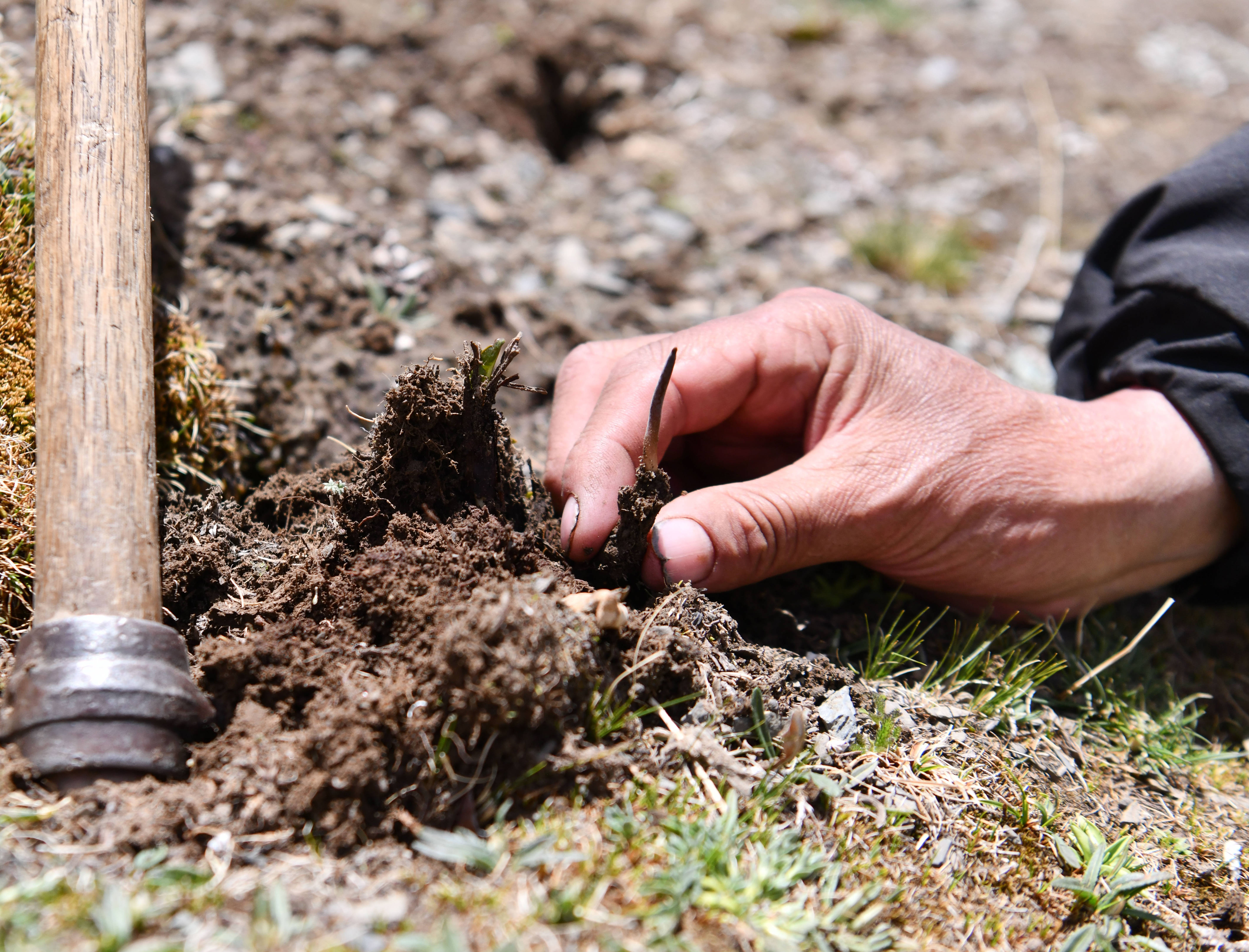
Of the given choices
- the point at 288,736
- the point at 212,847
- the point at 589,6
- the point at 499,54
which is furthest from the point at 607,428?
the point at 589,6

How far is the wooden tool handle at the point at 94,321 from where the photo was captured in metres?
1.62

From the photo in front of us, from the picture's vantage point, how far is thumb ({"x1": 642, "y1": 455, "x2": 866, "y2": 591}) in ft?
6.42

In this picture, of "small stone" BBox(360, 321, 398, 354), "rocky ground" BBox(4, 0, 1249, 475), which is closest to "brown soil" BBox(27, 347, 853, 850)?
"rocky ground" BBox(4, 0, 1249, 475)

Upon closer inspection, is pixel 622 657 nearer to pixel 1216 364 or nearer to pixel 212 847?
pixel 212 847

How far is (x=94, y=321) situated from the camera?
1.74m

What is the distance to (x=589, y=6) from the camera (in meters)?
4.91

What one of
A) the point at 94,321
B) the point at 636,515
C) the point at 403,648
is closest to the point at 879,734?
the point at 636,515

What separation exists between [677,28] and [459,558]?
182 inches

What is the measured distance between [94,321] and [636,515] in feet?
4.20

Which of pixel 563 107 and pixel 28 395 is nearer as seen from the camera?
pixel 28 395

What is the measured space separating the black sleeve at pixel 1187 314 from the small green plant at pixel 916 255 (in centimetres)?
94

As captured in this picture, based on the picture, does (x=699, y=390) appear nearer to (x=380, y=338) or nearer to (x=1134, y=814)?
(x=380, y=338)

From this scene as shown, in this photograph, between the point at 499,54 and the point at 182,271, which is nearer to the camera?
the point at 182,271

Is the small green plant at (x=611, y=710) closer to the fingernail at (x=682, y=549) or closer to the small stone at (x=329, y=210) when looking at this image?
the fingernail at (x=682, y=549)
